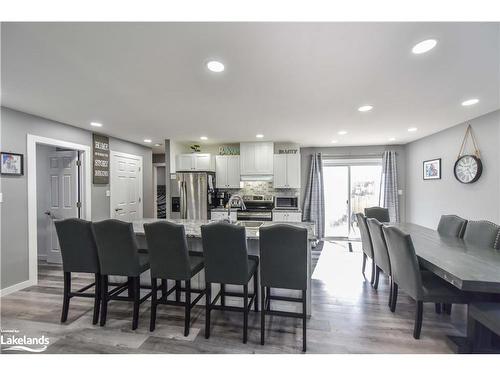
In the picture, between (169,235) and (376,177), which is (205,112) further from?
(376,177)

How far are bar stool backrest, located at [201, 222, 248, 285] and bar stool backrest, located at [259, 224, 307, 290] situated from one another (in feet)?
0.59

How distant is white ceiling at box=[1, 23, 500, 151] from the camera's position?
150cm

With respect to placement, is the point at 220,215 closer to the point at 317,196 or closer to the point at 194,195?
the point at 194,195

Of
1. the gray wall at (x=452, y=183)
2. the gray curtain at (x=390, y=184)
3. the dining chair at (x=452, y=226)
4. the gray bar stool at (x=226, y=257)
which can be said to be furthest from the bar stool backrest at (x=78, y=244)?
the gray curtain at (x=390, y=184)

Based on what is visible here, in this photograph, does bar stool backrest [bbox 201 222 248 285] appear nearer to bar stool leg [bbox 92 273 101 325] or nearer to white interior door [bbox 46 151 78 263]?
bar stool leg [bbox 92 273 101 325]

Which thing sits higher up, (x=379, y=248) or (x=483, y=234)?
(x=483, y=234)

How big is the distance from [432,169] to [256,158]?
365cm

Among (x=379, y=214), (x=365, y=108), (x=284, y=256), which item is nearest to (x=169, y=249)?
(x=284, y=256)

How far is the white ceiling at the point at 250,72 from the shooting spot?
150 cm

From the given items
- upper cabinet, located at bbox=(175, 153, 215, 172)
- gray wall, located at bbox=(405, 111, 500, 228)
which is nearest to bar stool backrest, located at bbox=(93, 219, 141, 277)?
upper cabinet, located at bbox=(175, 153, 215, 172)

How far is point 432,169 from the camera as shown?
460 cm

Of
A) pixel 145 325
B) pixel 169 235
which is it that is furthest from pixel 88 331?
pixel 169 235

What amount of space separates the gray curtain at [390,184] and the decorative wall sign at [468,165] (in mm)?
1688

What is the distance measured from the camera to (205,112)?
124 inches
